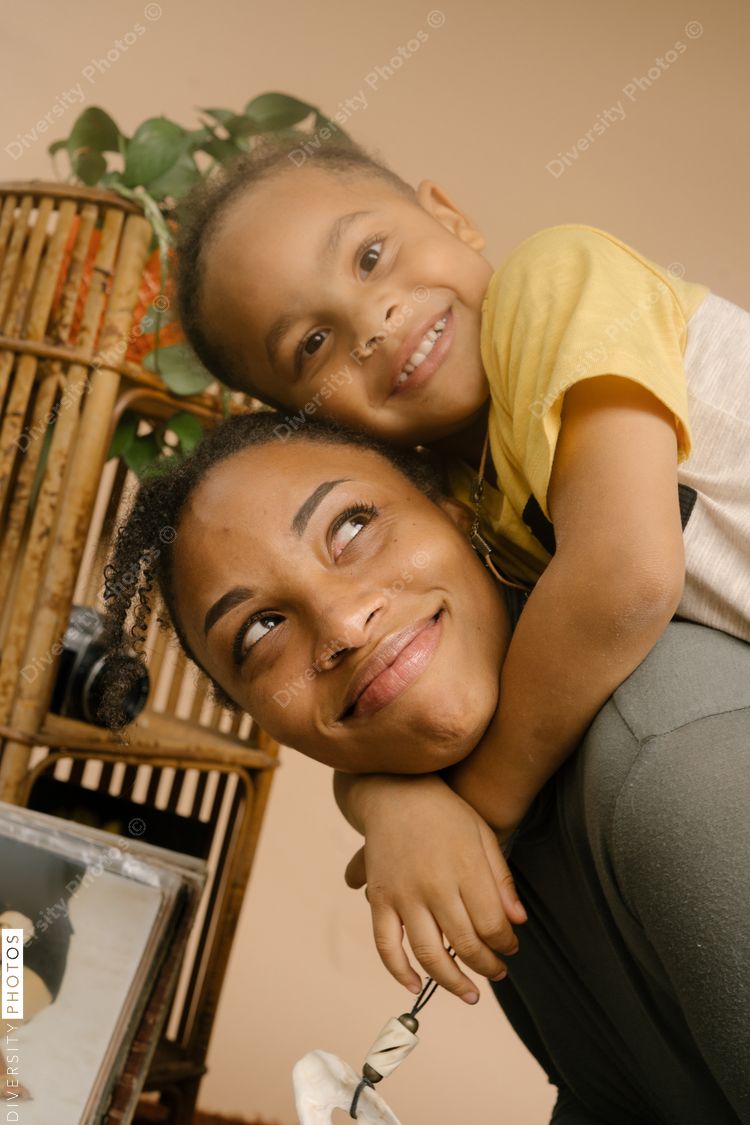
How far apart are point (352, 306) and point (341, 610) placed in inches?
13.3

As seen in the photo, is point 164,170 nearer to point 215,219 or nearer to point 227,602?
point 215,219

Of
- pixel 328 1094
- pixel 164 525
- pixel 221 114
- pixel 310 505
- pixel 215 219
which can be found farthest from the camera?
pixel 221 114

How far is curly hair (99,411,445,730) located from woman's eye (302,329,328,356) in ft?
0.24

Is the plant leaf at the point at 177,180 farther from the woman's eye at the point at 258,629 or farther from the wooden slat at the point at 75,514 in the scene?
the woman's eye at the point at 258,629

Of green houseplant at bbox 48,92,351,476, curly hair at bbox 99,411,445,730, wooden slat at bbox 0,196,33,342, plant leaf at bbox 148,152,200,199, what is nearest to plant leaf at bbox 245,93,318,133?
green houseplant at bbox 48,92,351,476

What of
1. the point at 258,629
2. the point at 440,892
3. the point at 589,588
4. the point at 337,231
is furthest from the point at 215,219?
the point at 440,892

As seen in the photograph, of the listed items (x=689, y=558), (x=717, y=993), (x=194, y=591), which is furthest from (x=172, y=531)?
(x=717, y=993)

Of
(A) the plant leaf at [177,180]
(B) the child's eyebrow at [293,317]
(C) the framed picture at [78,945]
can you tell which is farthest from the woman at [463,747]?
(A) the plant leaf at [177,180]

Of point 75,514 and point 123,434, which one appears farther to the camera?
point 123,434

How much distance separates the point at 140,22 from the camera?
1889 millimetres

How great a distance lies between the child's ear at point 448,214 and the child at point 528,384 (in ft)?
0.04

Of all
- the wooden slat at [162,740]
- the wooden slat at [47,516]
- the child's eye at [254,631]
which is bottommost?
the wooden slat at [162,740]

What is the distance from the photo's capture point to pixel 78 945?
2.84 feet

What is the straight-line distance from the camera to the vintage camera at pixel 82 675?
1094mm
